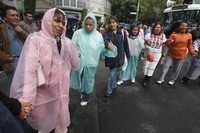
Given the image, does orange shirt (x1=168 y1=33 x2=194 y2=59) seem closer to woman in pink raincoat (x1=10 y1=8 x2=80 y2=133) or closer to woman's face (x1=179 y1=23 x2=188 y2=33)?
woman's face (x1=179 y1=23 x2=188 y2=33)

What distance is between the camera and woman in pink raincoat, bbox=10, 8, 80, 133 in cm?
223

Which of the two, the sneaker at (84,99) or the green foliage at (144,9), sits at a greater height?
the green foliage at (144,9)

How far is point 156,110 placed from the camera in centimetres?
443

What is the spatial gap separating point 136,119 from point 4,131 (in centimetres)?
288

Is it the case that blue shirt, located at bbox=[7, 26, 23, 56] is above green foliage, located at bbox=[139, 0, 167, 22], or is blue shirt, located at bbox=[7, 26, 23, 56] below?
below

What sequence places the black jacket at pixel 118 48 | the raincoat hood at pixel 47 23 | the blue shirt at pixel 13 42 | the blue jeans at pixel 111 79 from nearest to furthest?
1. the raincoat hood at pixel 47 23
2. the blue shirt at pixel 13 42
3. the black jacket at pixel 118 48
4. the blue jeans at pixel 111 79

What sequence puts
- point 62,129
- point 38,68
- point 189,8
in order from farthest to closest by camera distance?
point 189,8 → point 62,129 → point 38,68

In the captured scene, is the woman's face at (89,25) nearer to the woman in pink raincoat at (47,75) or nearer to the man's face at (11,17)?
the man's face at (11,17)

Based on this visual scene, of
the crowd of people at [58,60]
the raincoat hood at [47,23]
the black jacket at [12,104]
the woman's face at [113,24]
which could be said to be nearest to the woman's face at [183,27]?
the crowd of people at [58,60]

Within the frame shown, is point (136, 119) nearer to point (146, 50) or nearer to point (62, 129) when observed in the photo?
point (62, 129)

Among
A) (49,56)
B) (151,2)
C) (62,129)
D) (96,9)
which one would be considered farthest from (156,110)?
(151,2)

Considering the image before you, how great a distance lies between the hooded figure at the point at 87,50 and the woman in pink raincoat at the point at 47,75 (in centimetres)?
133

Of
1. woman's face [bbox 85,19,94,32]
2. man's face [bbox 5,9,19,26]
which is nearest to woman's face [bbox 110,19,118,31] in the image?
woman's face [bbox 85,19,94,32]

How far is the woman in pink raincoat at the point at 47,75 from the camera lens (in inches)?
87.7
